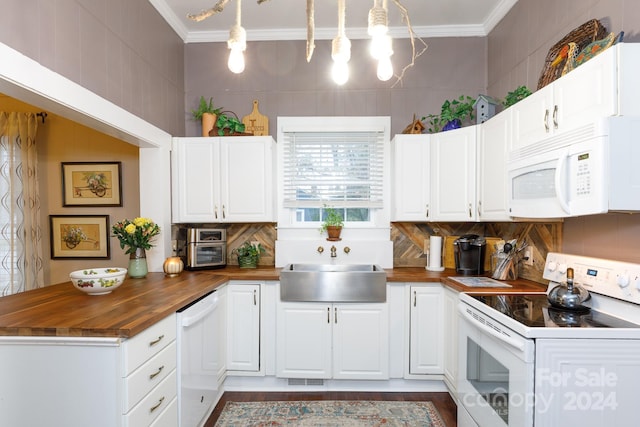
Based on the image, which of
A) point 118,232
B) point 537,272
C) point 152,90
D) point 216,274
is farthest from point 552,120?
point 118,232

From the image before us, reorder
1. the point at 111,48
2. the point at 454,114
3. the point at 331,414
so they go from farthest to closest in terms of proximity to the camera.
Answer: the point at 454,114
the point at 331,414
the point at 111,48

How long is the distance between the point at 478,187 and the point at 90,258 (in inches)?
133

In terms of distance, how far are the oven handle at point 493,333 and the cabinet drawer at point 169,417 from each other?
1601 mm

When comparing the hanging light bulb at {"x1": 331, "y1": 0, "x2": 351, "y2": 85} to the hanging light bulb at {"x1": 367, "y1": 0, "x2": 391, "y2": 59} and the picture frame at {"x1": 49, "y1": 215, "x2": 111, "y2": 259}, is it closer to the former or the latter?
the hanging light bulb at {"x1": 367, "y1": 0, "x2": 391, "y2": 59}

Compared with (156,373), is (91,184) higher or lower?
higher

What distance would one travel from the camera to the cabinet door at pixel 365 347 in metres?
2.38

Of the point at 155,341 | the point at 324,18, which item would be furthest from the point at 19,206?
the point at 324,18

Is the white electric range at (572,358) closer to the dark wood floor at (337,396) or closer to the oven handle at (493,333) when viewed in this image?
the oven handle at (493,333)

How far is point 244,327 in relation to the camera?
2443 millimetres

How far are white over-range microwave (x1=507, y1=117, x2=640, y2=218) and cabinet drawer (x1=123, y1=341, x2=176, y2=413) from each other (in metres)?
1.95

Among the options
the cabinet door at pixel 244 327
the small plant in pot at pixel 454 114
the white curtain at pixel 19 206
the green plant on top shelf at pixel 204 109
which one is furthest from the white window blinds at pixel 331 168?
the white curtain at pixel 19 206

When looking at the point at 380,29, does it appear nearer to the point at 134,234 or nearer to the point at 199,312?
the point at 199,312

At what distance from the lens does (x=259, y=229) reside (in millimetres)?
2986

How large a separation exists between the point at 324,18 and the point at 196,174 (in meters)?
1.70
